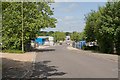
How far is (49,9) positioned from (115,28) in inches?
596

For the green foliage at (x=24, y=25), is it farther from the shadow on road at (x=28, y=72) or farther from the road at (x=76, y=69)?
the shadow on road at (x=28, y=72)

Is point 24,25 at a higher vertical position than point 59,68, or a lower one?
higher

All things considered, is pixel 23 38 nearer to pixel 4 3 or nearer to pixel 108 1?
pixel 108 1

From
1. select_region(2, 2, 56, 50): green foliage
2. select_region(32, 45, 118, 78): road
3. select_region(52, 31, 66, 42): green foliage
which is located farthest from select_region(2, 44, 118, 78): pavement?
select_region(52, 31, 66, 42): green foliage

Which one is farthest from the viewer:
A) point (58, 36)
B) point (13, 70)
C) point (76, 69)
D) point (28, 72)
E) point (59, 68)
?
point (58, 36)

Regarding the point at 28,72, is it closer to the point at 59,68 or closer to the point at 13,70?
the point at 13,70

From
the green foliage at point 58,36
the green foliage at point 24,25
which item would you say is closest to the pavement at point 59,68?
the green foliage at point 24,25

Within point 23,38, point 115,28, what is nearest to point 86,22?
point 23,38

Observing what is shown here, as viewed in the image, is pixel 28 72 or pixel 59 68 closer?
pixel 28 72

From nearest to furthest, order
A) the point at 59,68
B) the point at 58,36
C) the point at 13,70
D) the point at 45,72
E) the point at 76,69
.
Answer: the point at 45,72
the point at 13,70
the point at 76,69
the point at 59,68
the point at 58,36

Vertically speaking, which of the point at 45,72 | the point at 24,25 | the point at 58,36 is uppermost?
the point at 58,36

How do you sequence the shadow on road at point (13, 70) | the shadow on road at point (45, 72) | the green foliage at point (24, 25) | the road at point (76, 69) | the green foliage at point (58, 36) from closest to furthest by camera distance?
1. the shadow on road at point (13, 70)
2. the road at point (76, 69)
3. the shadow on road at point (45, 72)
4. the green foliage at point (24, 25)
5. the green foliage at point (58, 36)

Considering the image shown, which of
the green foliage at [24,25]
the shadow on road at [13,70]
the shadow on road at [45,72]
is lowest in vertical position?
the shadow on road at [45,72]

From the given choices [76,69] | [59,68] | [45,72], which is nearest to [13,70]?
[45,72]
